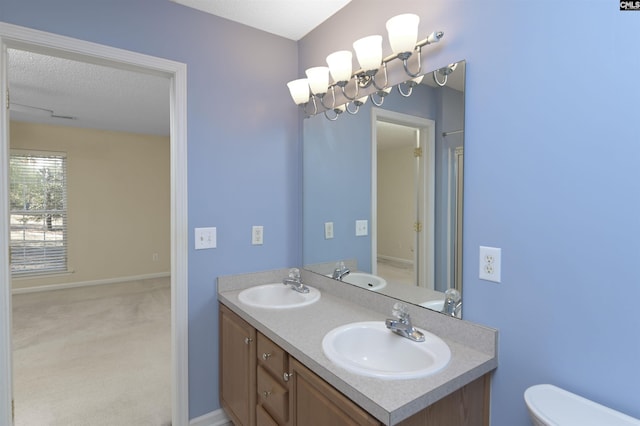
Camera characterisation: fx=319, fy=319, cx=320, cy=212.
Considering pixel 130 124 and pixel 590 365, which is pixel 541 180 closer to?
pixel 590 365

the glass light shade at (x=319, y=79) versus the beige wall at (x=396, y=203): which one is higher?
the glass light shade at (x=319, y=79)

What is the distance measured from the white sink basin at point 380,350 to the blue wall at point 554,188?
0.24m

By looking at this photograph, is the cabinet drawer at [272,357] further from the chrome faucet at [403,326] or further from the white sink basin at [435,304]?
the white sink basin at [435,304]

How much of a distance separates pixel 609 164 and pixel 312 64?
1.69m

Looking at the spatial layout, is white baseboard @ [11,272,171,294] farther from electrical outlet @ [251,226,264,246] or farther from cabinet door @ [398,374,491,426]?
cabinet door @ [398,374,491,426]

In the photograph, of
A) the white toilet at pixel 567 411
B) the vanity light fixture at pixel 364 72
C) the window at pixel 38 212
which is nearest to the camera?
the white toilet at pixel 567 411

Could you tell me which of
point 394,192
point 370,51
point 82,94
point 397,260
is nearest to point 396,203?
point 394,192

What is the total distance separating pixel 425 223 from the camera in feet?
4.84

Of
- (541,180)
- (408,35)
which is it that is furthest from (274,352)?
(408,35)

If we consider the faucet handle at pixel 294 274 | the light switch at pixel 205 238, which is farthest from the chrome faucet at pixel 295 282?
the light switch at pixel 205 238

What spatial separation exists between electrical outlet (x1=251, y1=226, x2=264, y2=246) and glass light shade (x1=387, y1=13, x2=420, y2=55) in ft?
4.25

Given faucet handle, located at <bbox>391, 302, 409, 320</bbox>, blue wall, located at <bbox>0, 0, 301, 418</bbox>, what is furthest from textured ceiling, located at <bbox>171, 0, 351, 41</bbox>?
faucet handle, located at <bbox>391, 302, 409, 320</bbox>

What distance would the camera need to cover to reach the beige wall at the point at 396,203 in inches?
60.9

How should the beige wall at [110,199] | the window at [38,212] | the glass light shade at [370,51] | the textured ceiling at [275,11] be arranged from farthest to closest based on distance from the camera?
the beige wall at [110,199] < the window at [38,212] < the textured ceiling at [275,11] < the glass light shade at [370,51]
